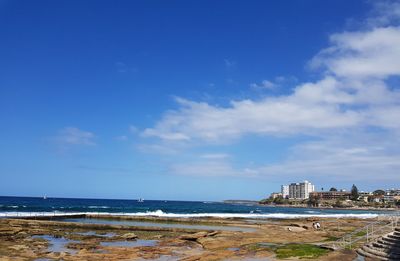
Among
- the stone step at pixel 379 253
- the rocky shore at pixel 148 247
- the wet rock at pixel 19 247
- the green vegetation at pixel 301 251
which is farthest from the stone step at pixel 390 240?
the wet rock at pixel 19 247

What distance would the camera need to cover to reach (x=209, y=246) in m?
37.8

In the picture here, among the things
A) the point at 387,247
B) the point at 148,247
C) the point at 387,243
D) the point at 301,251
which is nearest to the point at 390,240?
the point at 387,243

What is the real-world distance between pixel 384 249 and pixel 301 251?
19.9ft

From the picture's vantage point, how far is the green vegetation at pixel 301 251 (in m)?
30.2

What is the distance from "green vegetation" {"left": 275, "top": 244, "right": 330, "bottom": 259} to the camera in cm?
3017

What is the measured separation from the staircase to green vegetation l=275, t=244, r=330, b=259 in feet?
9.67

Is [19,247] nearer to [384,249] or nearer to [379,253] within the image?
[379,253]

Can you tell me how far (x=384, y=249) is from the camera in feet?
93.6

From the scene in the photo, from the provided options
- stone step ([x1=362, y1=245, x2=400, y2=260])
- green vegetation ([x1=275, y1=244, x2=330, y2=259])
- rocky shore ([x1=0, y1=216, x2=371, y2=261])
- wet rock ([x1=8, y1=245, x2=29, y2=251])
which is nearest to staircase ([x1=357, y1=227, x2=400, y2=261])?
stone step ([x1=362, y1=245, x2=400, y2=260])

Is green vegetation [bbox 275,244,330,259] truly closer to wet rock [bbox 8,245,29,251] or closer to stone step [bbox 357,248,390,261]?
stone step [bbox 357,248,390,261]

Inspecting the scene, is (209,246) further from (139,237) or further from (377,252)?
(377,252)

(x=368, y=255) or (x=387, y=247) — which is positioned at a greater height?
(x=387, y=247)

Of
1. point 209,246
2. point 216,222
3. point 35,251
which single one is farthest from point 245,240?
point 216,222

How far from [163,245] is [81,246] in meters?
7.13
